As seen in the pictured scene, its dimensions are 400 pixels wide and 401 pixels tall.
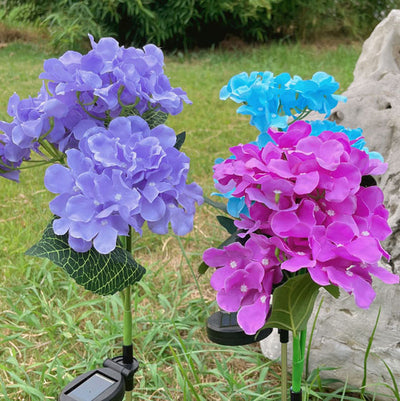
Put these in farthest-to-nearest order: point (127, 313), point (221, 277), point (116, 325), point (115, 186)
Answer: 1. point (116, 325)
2. point (127, 313)
3. point (221, 277)
4. point (115, 186)

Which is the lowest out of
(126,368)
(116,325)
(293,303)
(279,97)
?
(116,325)

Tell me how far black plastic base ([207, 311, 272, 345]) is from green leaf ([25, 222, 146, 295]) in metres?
0.25

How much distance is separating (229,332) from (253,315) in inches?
8.4

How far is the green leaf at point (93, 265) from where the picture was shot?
0.72 m

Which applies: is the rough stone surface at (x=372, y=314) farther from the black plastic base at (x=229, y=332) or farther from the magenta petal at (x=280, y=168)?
the magenta petal at (x=280, y=168)

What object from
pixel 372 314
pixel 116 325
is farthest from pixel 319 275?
pixel 116 325

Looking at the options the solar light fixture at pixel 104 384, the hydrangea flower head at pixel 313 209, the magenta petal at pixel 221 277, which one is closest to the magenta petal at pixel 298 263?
the hydrangea flower head at pixel 313 209

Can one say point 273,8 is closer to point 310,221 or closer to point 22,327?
point 22,327

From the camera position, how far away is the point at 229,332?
0.92 m

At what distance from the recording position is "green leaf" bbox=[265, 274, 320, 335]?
0.72 meters

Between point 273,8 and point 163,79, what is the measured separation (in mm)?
5620

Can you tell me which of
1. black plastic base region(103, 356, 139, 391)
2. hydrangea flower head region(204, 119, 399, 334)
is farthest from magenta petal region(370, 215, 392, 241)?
black plastic base region(103, 356, 139, 391)

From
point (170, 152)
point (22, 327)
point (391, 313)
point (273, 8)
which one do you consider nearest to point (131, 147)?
point (170, 152)

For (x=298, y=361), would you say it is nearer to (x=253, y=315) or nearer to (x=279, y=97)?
(x=253, y=315)
